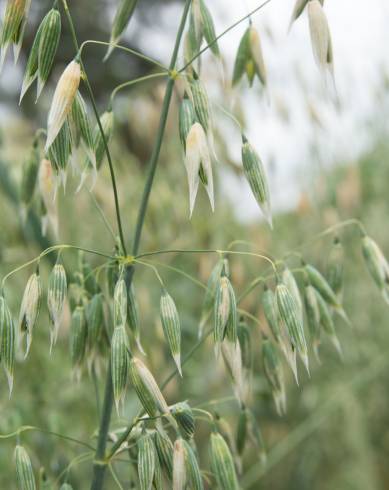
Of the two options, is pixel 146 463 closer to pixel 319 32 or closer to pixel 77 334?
pixel 77 334

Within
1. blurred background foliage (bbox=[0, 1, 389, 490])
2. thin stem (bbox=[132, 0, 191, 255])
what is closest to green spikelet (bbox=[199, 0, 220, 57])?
thin stem (bbox=[132, 0, 191, 255])

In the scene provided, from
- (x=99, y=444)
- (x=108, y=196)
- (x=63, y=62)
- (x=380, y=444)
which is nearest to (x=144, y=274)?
(x=108, y=196)

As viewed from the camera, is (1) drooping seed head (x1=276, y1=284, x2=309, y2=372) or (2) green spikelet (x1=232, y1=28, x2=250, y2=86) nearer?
(1) drooping seed head (x1=276, y1=284, x2=309, y2=372)

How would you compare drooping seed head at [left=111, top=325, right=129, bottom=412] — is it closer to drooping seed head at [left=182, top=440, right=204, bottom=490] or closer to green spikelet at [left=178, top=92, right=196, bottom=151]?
drooping seed head at [left=182, top=440, right=204, bottom=490]

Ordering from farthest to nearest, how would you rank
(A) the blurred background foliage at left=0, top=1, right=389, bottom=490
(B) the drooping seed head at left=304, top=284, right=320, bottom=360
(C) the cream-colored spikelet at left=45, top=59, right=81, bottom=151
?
1. (A) the blurred background foliage at left=0, top=1, right=389, bottom=490
2. (B) the drooping seed head at left=304, top=284, right=320, bottom=360
3. (C) the cream-colored spikelet at left=45, top=59, right=81, bottom=151

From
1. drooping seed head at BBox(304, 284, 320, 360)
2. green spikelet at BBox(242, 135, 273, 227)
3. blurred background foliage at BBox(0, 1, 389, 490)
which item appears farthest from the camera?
blurred background foliage at BBox(0, 1, 389, 490)

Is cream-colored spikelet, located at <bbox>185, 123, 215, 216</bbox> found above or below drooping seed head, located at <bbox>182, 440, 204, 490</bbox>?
above

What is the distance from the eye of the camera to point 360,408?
6.15 feet

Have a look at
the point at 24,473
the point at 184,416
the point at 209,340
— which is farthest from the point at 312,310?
the point at 209,340

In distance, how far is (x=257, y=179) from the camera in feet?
2.24

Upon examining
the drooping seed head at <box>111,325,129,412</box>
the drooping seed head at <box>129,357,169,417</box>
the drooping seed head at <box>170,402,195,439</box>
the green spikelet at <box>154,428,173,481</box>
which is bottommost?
the green spikelet at <box>154,428,173,481</box>

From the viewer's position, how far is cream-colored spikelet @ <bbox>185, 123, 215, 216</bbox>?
619 mm

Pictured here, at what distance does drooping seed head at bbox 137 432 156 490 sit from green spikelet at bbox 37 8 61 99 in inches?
12.5

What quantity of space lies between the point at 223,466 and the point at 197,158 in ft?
0.94
